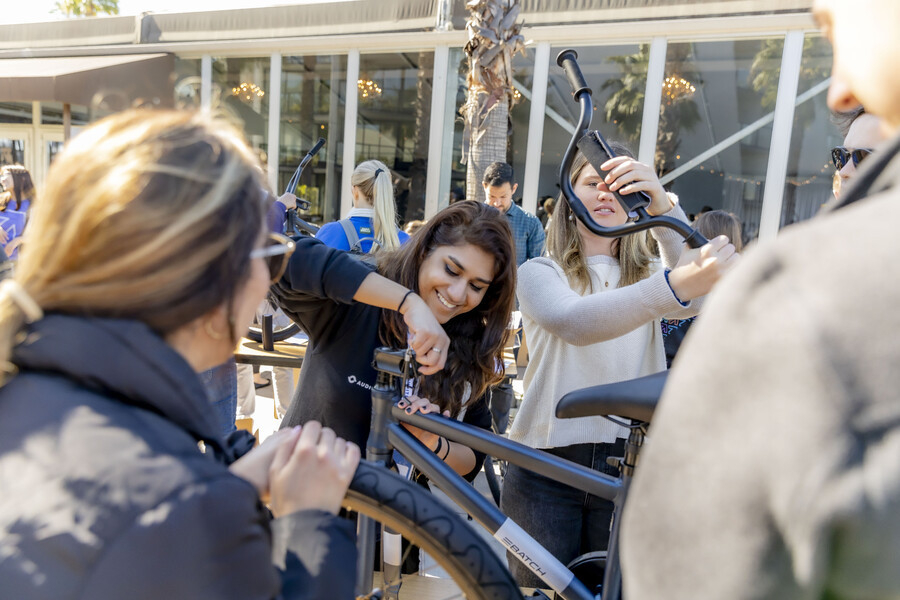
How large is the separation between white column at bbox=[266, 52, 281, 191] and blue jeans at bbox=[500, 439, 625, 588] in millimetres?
8413

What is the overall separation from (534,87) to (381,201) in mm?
4577

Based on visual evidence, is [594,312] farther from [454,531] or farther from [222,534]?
[222,534]

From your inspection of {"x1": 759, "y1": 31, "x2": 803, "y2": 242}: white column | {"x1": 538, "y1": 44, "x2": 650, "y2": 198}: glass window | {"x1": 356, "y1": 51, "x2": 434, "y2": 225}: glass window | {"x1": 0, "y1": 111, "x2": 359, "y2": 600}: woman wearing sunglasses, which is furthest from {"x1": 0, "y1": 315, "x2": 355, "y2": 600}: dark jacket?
{"x1": 356, "y1": 51, "x2": 434, "y2": 225}: glass window

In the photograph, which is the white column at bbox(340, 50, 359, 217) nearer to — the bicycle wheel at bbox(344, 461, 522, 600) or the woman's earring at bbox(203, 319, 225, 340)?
the bicycle wheel at bbox(344, 461, 522, 600)

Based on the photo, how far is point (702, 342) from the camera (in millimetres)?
528

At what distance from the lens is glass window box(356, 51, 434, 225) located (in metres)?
8.96

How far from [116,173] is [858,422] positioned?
0.84 metres

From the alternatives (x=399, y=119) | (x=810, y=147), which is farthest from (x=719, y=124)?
(x=399, y=119)

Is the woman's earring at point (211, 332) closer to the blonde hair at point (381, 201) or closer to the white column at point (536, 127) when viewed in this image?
the blonde hair at point (381, 201)

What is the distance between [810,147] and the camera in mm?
7230

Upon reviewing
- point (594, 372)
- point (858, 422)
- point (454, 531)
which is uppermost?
point (858, 422)

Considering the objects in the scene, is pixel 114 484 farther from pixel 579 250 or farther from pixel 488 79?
pixel 488 79

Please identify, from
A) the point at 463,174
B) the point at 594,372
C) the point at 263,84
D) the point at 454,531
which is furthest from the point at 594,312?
the point at 263,84

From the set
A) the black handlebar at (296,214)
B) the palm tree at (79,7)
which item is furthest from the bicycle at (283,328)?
the palm tree at (79,7)
